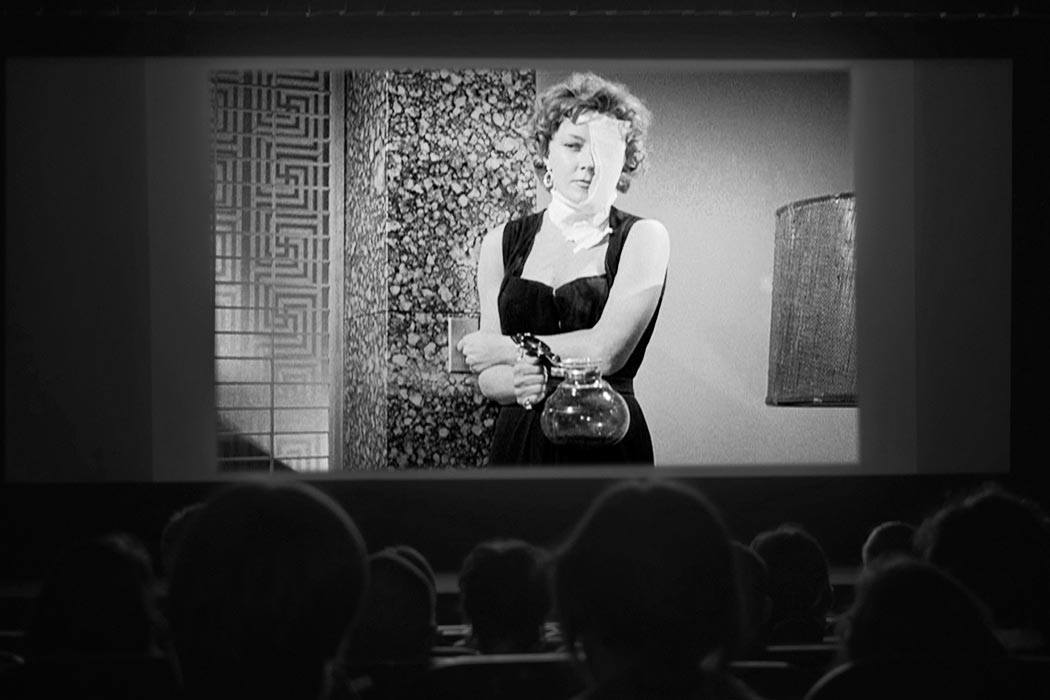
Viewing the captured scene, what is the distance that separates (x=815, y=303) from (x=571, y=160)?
1.35 m

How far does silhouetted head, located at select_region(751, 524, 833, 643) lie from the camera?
91.1 inches

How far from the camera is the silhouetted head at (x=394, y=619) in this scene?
6.37 ft

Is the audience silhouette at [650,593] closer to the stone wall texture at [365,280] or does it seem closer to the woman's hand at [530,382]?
the woman's hand at [530,382]

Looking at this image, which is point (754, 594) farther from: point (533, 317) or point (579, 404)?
point (533, 317)

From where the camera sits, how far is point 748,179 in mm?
4098

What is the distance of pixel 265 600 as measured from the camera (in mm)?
1774
